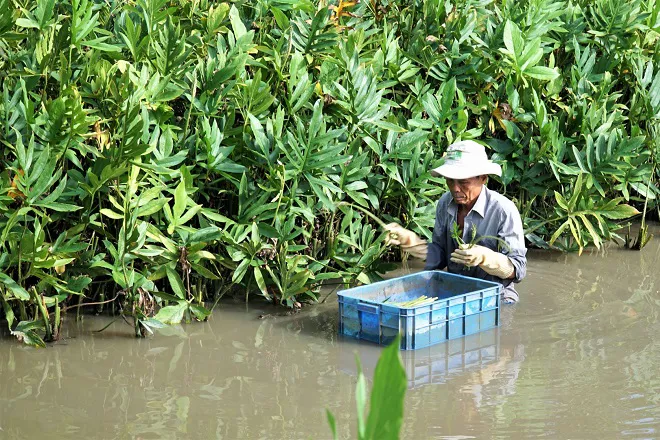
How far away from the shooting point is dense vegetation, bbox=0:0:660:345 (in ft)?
15.5

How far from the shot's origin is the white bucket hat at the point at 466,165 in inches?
197

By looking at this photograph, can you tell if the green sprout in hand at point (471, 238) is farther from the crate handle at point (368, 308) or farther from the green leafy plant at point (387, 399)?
the green leafy plant at point (387, 399)

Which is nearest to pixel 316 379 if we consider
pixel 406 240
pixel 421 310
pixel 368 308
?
pixel 368 308

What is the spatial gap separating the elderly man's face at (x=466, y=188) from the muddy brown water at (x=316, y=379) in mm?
684

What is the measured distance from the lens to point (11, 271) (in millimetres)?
4801

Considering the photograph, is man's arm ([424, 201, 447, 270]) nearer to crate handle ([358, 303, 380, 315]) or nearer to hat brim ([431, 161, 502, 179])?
hat brim ([431, 161, 502, 179])

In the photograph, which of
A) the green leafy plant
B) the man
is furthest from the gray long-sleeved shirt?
the green leafy plant

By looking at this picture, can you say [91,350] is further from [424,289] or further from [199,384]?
[424,289]

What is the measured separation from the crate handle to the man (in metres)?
0.54

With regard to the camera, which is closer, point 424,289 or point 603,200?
point 424,289

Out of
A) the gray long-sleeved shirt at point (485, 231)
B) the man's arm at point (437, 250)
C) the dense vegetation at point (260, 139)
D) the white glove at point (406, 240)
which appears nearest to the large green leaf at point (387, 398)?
the dense vegetation at point (260, 139)

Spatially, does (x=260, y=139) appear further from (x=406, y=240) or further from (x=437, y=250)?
(x=437, y=250)

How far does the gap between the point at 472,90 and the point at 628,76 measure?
144cm

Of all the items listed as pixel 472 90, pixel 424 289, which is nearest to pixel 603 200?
pixel 472 90
